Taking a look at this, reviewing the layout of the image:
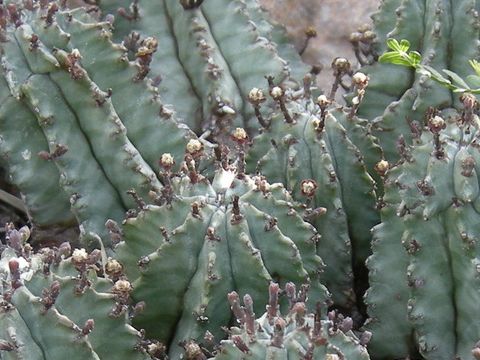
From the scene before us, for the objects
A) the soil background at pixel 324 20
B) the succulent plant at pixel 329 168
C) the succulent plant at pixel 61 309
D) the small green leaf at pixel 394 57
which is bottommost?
the soil background at pixel 324 20

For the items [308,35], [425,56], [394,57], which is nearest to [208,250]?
[394,57]

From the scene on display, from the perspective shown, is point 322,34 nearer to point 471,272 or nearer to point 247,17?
point 247,17

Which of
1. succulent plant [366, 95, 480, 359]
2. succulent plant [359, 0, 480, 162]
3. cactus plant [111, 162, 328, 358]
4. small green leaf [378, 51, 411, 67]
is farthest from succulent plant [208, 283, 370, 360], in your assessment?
succulent plant [359, 0, 480, 162]

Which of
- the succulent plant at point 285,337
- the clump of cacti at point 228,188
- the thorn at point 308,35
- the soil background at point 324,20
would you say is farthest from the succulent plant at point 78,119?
the soil background at point 324,20

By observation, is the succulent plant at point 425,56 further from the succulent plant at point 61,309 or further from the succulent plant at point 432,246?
the succulent plant at point 61,309

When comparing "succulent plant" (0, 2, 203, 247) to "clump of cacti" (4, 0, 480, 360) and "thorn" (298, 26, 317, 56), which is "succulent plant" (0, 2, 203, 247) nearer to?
"clump of cacti" (4, 0, 480, 360)

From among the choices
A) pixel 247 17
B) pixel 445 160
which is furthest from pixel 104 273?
pixel 247 17

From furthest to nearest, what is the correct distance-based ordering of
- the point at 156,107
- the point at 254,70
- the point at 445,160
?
the point at 254,70
the point at 156,107
the point at 445,160
